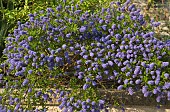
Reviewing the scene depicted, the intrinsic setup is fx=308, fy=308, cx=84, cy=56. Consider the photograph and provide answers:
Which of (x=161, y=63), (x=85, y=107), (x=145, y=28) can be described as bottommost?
(x=85, y=107)

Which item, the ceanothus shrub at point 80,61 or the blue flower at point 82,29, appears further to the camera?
the blue flower at point 82,29

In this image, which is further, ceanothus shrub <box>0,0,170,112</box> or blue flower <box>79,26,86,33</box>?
blue flower <box>79,26,86,33</box>

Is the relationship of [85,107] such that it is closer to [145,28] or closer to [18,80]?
[18,80]

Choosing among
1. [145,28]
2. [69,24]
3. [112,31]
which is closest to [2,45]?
[69,24]

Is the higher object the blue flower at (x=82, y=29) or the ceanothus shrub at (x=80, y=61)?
the blue flower at (x=82, y=29)

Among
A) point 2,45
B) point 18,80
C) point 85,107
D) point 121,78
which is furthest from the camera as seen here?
point 2,45

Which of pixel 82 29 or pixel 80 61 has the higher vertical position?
pixel 82 29

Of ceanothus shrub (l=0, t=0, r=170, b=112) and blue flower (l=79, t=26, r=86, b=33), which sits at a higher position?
blue flower (l=79, t=26, r=86, b=33)

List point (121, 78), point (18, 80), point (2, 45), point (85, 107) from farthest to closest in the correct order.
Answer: point (2, 45) < point (18, 80) < point (121, 78) < point (85, 107)
